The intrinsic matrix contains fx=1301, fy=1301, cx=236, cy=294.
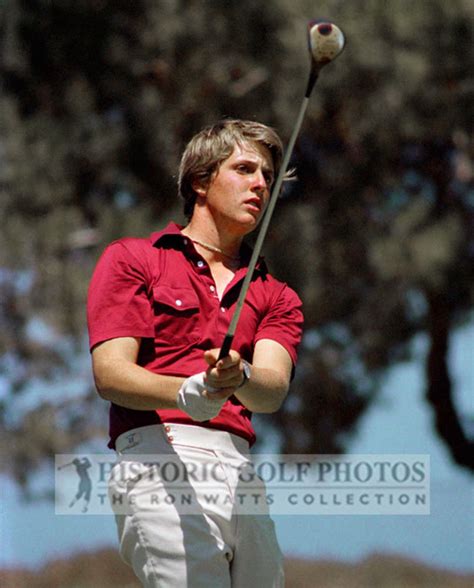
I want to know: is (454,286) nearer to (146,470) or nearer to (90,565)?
(90,565)

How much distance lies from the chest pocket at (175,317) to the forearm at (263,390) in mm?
199

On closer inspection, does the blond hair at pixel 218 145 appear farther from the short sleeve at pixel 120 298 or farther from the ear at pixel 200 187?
the short sleeve at pixel 120 298

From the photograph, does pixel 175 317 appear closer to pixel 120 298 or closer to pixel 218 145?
pixel 120 298

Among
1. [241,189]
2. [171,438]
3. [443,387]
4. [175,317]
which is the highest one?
[443,387]

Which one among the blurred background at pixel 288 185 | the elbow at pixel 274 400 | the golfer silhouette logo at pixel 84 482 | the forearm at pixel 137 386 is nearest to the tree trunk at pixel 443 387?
the blurred background at pixel 288 185

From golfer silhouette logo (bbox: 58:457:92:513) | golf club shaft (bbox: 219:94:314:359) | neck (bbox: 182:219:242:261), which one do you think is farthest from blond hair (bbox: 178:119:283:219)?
golfer silhouette logo (bbox: 58:457:92:513)

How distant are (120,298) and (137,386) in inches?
11.0

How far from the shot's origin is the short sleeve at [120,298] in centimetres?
321

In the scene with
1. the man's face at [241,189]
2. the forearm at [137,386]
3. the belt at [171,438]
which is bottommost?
the belt at [171,438]

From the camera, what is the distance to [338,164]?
1196 cm

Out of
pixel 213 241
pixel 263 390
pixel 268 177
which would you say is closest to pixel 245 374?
pixel 263 390

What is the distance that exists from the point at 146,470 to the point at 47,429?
28.5 ft

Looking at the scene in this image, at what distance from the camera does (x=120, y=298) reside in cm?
324

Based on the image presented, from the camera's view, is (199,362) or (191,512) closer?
(191,512)
